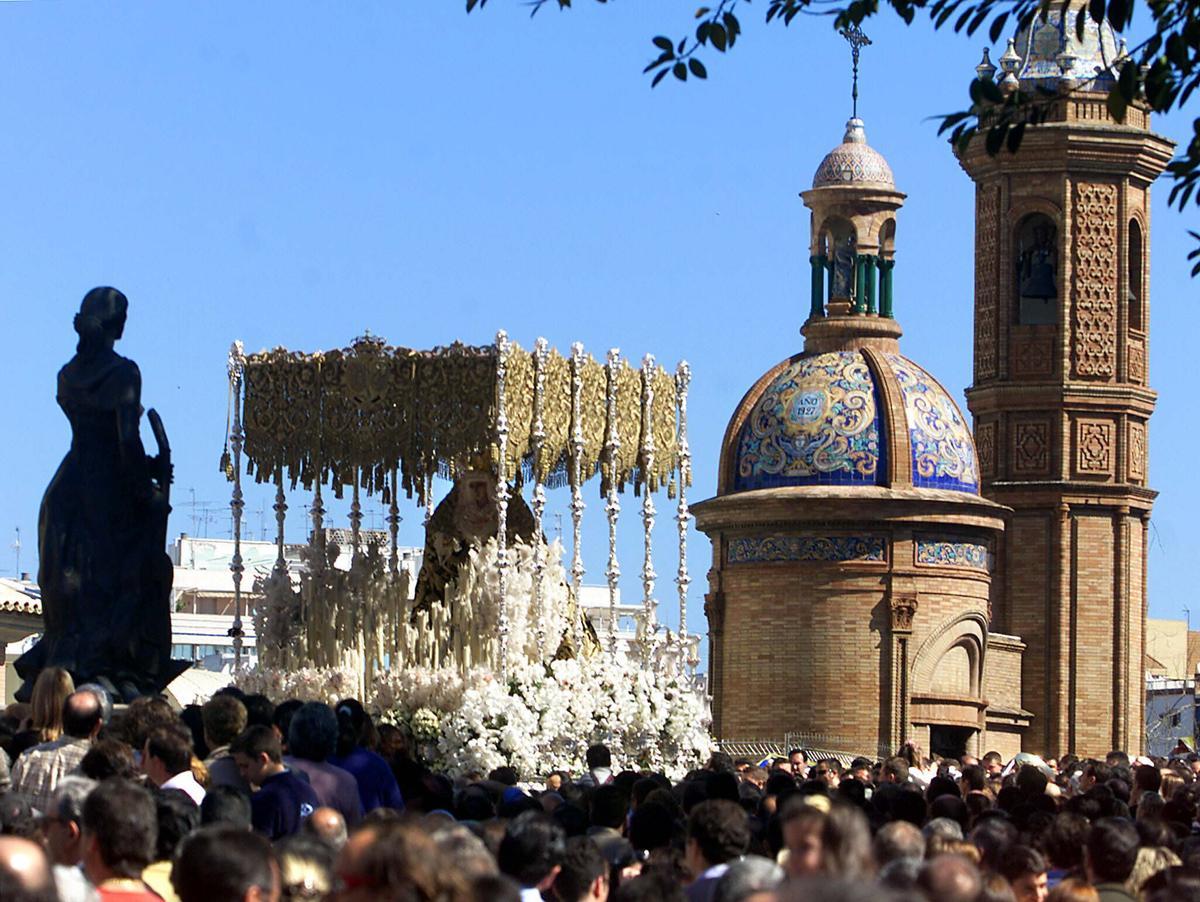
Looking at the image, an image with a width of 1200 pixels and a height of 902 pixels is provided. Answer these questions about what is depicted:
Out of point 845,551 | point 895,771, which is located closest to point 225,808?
point 895,771

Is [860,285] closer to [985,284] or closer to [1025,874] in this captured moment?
[985,284]

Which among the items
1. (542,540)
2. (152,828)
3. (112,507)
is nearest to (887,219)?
(542,540)

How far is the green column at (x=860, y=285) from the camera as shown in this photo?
135 ft

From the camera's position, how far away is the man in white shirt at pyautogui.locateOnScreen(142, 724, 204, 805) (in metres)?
11.8

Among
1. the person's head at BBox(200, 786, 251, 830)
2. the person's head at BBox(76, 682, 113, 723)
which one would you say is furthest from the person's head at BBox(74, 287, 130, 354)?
the person's head at BBox(200, 786, 251, 830)

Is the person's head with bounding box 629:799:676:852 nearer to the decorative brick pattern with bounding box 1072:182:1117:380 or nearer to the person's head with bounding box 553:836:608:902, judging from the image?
the person's head with bounding box 553:836:608:902

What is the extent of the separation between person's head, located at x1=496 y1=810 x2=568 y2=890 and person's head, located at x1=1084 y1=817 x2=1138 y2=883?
219 centimetres

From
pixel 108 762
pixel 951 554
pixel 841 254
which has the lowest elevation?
pixel 108 762

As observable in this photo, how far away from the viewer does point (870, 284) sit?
41219 mm

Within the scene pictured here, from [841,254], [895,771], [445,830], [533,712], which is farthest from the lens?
[841,254]

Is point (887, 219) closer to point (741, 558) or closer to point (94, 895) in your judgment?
point (741, 558)

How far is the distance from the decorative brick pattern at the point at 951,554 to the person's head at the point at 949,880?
102 feet

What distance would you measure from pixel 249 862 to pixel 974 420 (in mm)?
39809

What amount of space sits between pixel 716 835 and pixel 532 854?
81 cm
